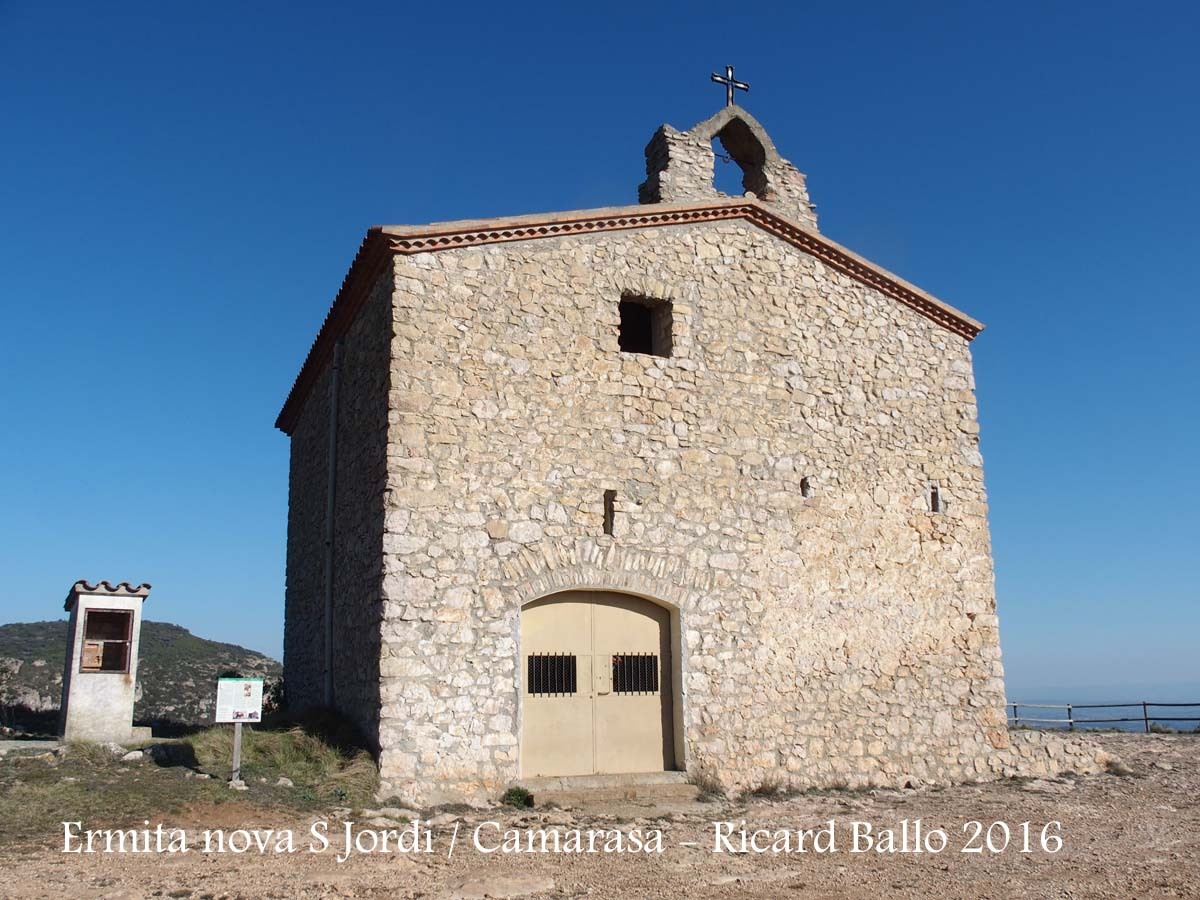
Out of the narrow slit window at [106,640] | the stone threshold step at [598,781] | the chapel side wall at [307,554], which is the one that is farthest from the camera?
the chapel side wall at [307,554]

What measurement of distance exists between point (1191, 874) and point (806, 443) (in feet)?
20.5

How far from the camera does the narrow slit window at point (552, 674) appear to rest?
10648 millimetres

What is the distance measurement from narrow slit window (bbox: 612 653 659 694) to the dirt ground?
56.9 inches

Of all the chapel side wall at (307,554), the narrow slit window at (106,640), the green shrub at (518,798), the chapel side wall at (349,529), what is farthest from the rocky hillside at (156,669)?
the green shrub at (518,798)

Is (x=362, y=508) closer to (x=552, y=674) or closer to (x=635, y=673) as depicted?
(x=552, y=674)

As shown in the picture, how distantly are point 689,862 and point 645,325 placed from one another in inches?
285

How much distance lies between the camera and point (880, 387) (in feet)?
44.0

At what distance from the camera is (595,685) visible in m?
11.0

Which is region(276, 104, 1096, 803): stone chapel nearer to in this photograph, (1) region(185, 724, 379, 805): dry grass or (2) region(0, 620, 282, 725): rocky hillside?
(1) region(185, 724, 379, 805): dry grass

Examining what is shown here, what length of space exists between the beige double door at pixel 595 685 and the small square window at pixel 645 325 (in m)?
3.28

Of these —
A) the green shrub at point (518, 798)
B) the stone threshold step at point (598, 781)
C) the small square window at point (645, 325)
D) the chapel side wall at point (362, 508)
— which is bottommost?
the green shrub at point (518, 798)

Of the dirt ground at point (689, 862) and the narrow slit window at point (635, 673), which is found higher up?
the narrow slit window at point (635, 673)

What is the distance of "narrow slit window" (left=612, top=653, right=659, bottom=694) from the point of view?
1106 cm

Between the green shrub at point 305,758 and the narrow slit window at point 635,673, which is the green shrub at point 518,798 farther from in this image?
the narrow slit window at point 635,673
